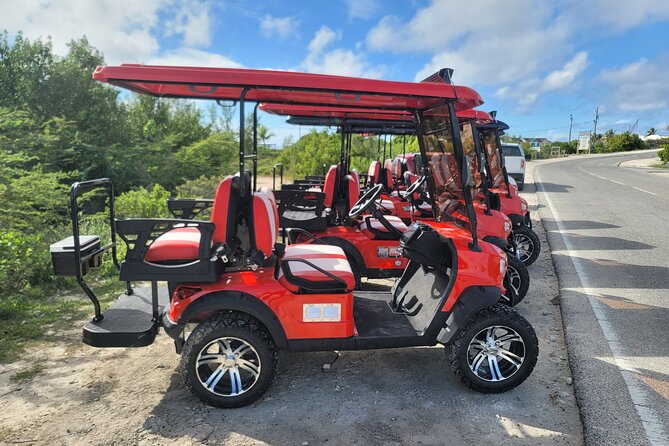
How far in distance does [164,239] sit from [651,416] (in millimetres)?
3382

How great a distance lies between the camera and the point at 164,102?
1894 centimetres

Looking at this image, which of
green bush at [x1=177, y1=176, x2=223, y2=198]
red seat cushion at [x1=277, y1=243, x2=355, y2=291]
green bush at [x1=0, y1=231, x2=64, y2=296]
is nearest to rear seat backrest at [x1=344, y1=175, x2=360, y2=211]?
red seat cushion at [x1=277, y1=243, x2=355, y2=291]

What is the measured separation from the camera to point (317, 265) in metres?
3.29

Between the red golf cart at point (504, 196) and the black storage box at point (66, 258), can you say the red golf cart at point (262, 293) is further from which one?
the red golf cart at point (504, 196)

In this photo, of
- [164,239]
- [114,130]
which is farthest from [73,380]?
[114,130]

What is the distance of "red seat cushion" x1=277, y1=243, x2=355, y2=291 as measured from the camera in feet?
10.1

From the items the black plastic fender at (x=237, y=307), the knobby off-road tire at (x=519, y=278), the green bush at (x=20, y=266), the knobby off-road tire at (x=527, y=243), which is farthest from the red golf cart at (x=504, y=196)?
the green bush at (x=20, y=266)

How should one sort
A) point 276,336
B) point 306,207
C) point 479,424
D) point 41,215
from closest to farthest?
1. point 479,424
2. point 276,336
3. point 306,207
4. point 41,215

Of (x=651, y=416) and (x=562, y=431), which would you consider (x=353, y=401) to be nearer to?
(x=562, y=431)

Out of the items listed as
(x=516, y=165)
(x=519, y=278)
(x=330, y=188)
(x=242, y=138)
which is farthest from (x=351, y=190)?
(x=516, y=165)

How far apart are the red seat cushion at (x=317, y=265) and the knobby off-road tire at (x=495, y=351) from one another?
33.7 inches

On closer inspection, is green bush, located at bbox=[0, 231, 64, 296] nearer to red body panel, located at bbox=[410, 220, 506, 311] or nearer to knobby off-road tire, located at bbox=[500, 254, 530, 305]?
red body panel, located at bbox=[410, 220, 506, 311]

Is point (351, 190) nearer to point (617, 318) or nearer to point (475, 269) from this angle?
point (475, 269)

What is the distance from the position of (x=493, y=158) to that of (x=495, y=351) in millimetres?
4873
